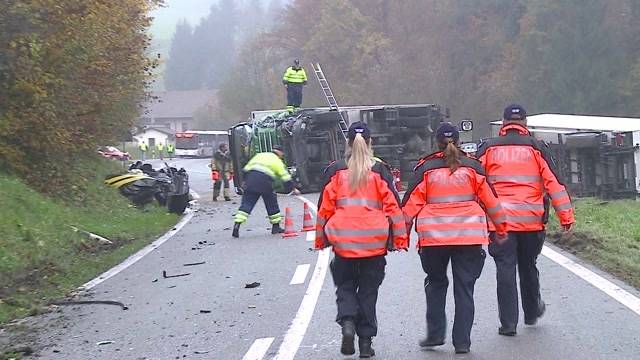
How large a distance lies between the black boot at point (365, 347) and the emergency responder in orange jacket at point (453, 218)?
20.9 inches

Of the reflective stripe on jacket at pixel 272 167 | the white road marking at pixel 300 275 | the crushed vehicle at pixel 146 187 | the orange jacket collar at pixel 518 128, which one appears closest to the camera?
the orange jacket collar at pixel 518 128

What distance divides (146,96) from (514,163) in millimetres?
23889

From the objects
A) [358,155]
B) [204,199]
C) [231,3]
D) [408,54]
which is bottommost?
[204,199]

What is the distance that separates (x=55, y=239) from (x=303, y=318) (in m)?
8.21

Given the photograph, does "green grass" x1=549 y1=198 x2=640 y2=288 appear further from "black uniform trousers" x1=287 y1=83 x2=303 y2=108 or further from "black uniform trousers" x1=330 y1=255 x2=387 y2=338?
"black uniform trousers" x1=287 y1=83 x2=303 y2=108

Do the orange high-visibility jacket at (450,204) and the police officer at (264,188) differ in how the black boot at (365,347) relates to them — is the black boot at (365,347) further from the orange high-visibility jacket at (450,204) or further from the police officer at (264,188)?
the police officer at (264,188)

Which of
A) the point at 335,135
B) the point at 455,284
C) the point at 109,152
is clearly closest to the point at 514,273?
the point at 455,284

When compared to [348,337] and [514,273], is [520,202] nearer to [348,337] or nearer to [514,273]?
[514,273]

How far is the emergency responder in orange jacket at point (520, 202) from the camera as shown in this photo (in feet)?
25.9

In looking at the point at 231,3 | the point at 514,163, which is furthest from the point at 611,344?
the point at 231,3

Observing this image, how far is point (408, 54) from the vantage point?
196 ft

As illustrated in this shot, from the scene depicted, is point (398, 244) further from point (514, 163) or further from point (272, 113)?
point (272, 113)

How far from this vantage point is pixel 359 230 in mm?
7203

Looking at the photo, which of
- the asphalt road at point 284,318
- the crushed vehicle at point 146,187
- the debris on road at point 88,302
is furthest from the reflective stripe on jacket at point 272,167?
the crushed vehicle at point 146,187
